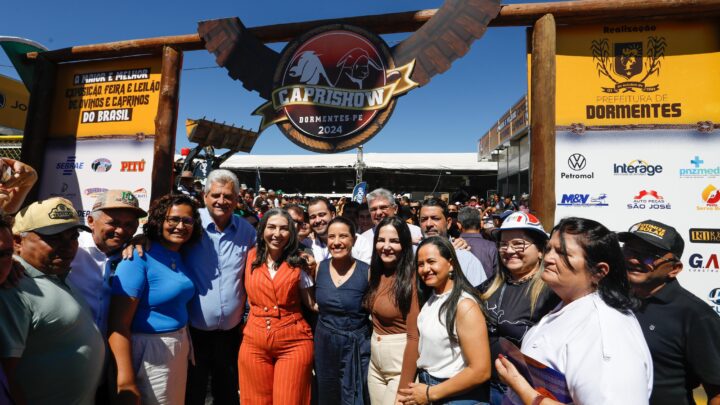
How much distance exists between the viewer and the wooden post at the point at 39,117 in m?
5.23

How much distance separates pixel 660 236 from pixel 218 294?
2.84m

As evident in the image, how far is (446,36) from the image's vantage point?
3.75 m

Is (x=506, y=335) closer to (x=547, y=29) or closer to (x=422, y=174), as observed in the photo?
(x=547, y=29)

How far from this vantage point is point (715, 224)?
3393 mm

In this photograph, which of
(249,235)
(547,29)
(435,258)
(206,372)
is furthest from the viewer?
(547,29)

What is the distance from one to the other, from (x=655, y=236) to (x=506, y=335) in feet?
3.20

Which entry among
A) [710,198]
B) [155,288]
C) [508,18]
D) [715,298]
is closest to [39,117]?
[155,288]

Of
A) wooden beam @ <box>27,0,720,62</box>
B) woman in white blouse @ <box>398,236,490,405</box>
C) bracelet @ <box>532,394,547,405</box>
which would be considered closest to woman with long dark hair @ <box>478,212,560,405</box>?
woman in white blouse @ <box>398,236,490,405</box>

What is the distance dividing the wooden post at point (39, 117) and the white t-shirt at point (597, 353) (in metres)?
6.29

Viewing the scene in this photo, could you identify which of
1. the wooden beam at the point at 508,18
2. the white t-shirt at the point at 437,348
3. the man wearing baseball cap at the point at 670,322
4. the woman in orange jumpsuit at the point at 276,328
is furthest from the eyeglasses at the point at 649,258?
the wooden beam at the point at 508,18

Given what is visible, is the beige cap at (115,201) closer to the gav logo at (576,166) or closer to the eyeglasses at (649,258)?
the eyeglasses at (649,258)

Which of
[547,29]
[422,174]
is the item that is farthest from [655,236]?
[422,174]

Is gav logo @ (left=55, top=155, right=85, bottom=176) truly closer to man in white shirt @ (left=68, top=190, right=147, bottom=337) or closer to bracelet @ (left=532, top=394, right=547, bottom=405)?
man in white shirt @ (left=68, top=190, right=147, bottom=337)

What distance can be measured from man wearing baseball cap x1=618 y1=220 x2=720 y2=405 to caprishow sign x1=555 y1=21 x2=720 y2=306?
1.47m
